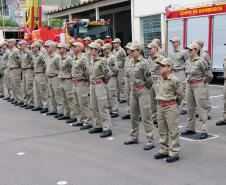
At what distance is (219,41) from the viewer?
46.1 ft

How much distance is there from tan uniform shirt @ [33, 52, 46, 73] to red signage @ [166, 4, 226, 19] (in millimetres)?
6937

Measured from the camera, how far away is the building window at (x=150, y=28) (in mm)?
19692

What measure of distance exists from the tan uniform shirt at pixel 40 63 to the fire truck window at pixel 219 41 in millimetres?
6922

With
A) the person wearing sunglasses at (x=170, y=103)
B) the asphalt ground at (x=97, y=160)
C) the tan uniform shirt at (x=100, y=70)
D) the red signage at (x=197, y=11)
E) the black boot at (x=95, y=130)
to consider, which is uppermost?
the red signage at (x=197, y=11)

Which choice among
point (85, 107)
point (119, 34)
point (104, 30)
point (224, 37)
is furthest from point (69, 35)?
point (119, 34)

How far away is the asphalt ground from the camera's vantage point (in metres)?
5.32

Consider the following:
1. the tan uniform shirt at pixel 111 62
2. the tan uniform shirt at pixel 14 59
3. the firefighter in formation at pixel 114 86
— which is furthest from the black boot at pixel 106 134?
the tan uniform shirt at pixel 14 59

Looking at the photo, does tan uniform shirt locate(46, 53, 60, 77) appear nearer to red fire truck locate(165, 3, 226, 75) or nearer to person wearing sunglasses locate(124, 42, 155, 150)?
person wearing sunglasses locate(124, 42, 155, 150)

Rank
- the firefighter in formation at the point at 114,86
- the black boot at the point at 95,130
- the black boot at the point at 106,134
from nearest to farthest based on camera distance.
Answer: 1. the firefighter in formation at the point at 114,86
2. the black boot at the point at 106,134
3. the black boot at the point at 95,130

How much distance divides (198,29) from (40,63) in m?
7.02

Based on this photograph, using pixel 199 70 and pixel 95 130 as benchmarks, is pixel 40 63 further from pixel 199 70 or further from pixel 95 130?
pixel 199 70

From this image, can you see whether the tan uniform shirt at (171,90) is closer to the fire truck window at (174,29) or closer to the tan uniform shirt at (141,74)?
the tan uniform shirt at (141,74)

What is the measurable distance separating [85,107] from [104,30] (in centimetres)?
846

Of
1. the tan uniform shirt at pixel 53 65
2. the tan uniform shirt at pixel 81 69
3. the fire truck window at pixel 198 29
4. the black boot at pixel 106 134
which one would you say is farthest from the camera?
the fire truck window at pixel 198 29
